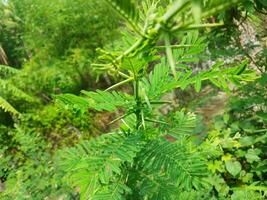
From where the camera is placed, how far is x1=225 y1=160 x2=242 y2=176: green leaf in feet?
11.9

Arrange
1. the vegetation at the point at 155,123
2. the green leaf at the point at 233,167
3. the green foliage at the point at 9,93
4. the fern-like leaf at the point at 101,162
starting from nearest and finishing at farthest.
A: the vegetation at the point at 155,123
the fern-like leaf at the point at 101,162
the green leaf at the point at 233,167
the green foliage at the point at 9,93

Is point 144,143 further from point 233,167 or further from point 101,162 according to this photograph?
point 233,167

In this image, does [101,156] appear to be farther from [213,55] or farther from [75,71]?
[75,71]

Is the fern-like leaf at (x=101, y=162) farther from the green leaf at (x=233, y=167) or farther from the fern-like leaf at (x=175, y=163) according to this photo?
the green leaf at (x=233, y=167)

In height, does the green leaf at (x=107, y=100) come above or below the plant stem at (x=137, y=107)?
above

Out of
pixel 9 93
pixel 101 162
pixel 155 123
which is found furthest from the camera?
pixel 9 93

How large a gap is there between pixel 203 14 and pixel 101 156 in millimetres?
590

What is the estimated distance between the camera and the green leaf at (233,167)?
3.62 meters

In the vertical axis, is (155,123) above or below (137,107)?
below

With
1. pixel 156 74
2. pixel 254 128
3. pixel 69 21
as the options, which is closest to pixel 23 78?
pixel 69 21

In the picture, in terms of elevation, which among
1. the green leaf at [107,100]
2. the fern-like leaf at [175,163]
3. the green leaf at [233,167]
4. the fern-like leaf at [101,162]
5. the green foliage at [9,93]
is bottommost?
the green leaf at [233,167]

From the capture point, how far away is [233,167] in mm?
3662

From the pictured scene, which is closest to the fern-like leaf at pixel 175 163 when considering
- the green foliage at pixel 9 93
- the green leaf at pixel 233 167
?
the green leaf at pixel 233 167

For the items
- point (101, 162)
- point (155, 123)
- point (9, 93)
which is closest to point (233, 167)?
point (155, 123)
